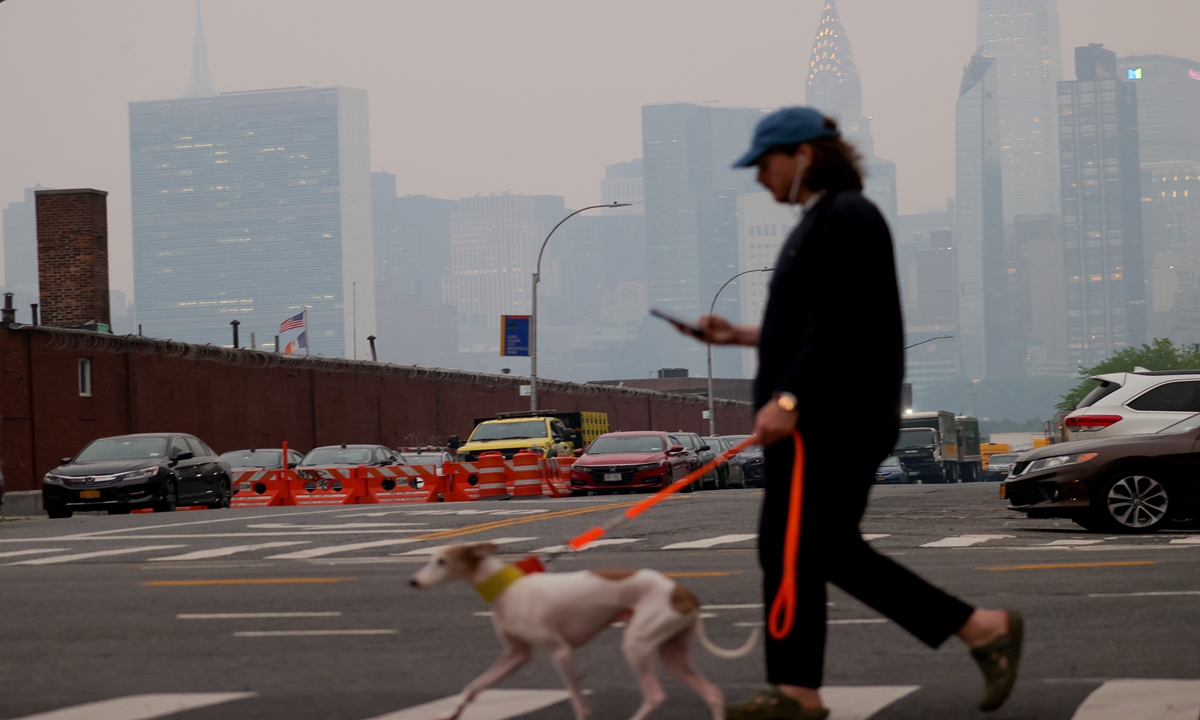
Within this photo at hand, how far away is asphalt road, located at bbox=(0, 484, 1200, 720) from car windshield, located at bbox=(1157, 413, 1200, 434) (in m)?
1.03

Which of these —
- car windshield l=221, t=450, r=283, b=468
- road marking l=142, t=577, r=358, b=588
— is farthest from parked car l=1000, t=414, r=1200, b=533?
car windshield l=221, t=450, r=283, b=468

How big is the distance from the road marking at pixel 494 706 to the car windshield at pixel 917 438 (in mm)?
59415

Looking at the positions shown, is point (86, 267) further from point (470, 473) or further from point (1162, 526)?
point (1162, 526)

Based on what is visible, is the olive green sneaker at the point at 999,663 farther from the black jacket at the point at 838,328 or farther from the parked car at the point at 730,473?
the parked car at the point at 730,473

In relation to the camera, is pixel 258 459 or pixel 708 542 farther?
pixel 258 459

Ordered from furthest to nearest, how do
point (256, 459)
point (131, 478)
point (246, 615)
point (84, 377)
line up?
point (84, 377)
point (256, 459)
point (131, 478)
point (246, 615)

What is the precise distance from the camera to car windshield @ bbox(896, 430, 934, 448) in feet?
212

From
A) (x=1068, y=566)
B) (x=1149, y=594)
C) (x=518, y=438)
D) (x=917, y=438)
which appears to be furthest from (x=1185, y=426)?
(x=917, y=438)

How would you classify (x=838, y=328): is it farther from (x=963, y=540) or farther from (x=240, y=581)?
(x=963, y=540)

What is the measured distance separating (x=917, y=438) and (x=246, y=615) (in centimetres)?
5803

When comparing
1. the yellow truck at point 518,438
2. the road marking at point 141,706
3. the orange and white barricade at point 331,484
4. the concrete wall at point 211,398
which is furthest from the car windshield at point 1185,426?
the concrete wall at point 211,398

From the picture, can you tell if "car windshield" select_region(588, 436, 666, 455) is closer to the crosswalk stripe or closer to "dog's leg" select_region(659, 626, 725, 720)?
the crosswalk stripe

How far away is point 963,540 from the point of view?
14.2 m

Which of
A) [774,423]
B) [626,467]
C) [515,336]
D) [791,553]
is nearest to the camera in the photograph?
[774,423]
